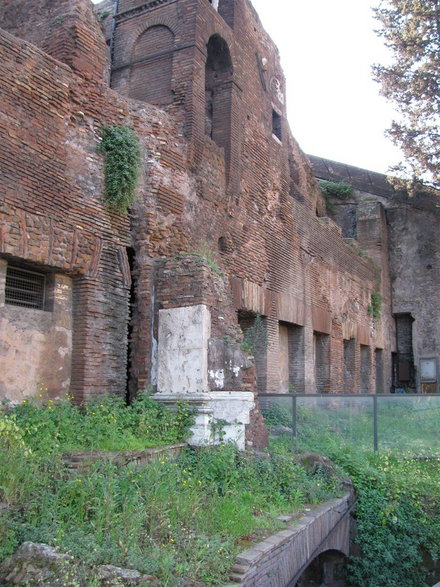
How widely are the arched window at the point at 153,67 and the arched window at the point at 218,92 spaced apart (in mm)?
1146

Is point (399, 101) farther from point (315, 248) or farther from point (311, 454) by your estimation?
point (311, 454)

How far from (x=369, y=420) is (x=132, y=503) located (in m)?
5.69

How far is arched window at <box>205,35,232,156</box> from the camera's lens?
12.3m

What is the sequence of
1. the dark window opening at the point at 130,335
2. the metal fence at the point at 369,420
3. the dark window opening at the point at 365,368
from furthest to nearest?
the dark window opening at the point at 365,368 → the metal fence at the point at 369,420 → the dark window opening at the point at 130,335

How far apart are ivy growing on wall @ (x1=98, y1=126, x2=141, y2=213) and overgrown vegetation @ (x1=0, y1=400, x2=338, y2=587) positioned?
300 cm

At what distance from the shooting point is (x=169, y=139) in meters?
10.1

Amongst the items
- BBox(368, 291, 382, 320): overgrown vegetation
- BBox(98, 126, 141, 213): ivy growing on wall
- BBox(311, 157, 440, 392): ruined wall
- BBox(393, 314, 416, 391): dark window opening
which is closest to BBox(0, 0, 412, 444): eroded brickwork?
BBox(98, 126, 141, 213): ivy growing on wall

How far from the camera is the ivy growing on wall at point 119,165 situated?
8.69m

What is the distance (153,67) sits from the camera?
1177 cm

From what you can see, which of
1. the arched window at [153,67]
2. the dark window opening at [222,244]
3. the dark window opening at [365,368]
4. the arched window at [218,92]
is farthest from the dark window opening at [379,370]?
the arched window at [153,67]

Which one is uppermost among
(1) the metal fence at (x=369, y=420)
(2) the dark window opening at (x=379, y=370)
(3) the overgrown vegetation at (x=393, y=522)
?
(2) the dark window opening at (x=379, y=370)

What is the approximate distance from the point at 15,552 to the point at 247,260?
8767 millimetres

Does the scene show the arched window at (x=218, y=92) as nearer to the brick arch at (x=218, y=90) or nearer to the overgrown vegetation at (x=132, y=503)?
the brick arch at (x=218, y=90)

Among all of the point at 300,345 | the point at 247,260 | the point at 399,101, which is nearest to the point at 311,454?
the point at 247,260
